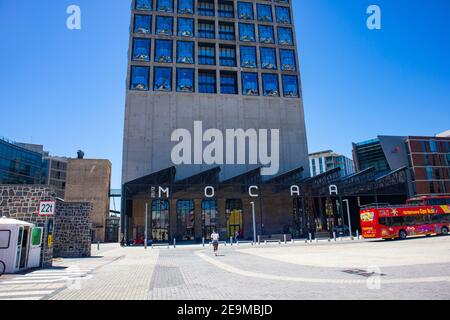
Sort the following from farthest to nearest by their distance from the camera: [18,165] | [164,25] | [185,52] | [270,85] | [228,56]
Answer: [18,165] → [228,56] → [270,85] → [164,25] → [185,52]

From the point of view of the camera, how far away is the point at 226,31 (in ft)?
207

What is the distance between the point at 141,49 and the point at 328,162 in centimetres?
10294

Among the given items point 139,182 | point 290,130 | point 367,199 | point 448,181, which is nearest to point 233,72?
point 290,130

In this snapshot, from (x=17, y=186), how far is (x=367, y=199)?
58906mm

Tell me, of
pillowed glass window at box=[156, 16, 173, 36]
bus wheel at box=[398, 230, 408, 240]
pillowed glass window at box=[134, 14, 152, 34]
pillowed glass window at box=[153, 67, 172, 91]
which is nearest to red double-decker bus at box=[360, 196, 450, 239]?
bus wheel at box=[398, 230, 408, 240]

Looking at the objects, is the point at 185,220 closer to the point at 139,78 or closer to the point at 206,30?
the point at 139,78

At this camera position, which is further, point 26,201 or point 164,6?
point 164,6

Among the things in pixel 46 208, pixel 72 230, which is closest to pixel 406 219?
pixel 72 230

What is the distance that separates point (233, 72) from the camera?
60562mm

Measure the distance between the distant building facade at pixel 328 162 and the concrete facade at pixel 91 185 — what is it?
321 feet

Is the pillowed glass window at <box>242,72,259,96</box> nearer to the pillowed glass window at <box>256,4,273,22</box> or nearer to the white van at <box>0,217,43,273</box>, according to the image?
the pillowed glass window at <box>256,4,273,22</box>

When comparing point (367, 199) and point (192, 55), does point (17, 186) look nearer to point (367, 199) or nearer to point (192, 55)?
point (192, 55)

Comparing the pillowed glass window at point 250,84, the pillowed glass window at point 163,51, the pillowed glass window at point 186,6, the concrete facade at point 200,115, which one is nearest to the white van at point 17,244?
the concrete facade at point 200,115

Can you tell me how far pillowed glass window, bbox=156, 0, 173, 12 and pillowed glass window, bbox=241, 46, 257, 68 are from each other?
55.0 ft
